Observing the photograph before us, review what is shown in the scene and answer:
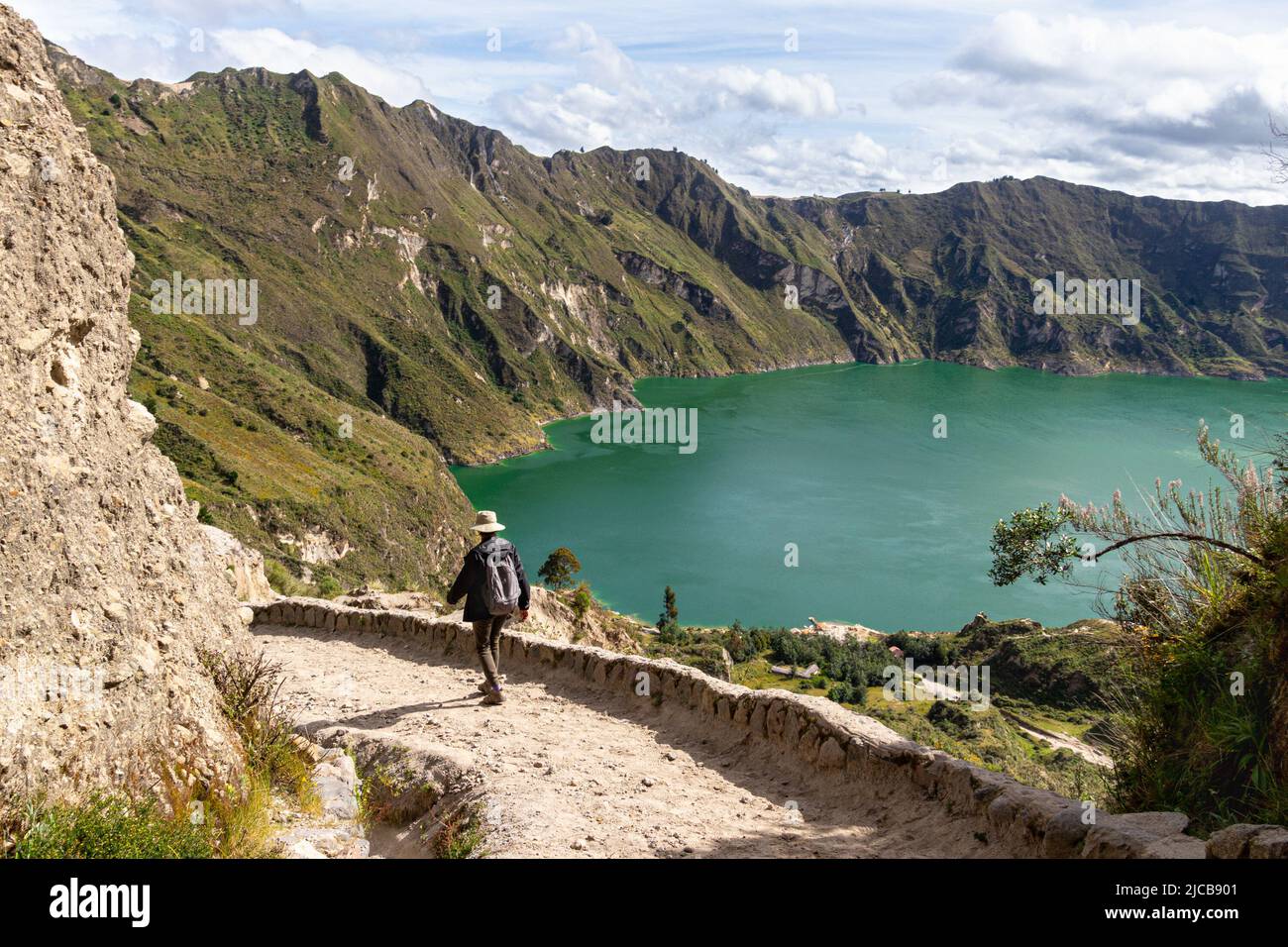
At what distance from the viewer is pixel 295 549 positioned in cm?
8250

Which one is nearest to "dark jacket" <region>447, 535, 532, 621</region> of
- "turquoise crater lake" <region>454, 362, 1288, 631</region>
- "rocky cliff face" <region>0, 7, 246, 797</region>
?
"rocky cliff face" <region>0, 7, 246, 797</region>

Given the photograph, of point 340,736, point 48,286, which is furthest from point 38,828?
point 340,736

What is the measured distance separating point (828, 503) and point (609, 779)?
11498cm

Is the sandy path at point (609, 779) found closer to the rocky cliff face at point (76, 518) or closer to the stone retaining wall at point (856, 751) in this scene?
the stone retaining wall at point (856, 751)

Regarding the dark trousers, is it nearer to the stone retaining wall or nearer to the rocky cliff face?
the stone retaining wall

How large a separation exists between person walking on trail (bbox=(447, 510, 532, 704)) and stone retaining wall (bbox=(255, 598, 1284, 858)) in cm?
211

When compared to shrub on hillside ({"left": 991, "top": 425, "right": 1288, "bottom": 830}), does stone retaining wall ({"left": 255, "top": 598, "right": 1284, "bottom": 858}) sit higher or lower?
lower

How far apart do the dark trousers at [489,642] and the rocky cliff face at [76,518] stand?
345 cm

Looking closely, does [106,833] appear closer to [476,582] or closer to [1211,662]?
[476,582]

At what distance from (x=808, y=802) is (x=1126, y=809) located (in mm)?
2756

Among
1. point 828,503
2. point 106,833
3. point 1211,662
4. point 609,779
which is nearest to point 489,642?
point 609,779

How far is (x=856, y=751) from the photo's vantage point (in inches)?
325

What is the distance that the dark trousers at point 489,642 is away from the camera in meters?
10.4

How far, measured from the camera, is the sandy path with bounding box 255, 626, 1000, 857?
670 centimetres
